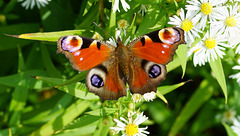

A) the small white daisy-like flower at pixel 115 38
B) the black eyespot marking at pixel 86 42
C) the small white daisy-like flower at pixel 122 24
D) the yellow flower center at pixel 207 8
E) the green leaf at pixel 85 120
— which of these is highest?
the yellow flower center at pixel 207 8

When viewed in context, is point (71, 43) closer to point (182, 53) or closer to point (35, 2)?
point (182, 53)

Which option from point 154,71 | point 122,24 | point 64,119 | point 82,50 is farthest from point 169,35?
point 64,119

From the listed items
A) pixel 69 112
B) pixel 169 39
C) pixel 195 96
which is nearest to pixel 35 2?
pixel 69 112

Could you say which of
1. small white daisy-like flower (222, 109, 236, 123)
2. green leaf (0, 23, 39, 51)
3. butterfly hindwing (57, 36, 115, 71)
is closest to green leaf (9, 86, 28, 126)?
green leaf (0, 23, 39, 51)

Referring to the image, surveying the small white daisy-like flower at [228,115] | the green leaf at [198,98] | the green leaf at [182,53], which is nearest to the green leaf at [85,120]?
the green leaf at [182,53]

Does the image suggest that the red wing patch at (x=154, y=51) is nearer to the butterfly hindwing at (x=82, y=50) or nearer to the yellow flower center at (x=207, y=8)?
the butterfly hindwing at (x=82, y=50)
